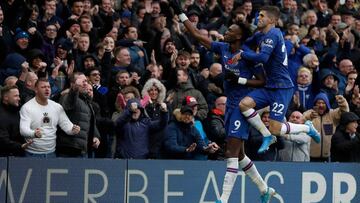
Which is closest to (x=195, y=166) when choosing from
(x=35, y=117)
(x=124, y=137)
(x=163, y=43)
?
(x=124, y=137)

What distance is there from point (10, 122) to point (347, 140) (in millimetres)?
6311

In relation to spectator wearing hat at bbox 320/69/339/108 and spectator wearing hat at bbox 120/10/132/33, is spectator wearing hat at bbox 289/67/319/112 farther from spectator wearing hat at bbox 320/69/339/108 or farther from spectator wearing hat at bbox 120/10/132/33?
spectator wearing hat at bbox 120/10/132/33

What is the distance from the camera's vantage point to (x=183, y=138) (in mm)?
20734

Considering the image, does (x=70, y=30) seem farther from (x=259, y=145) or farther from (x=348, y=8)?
(x=348, y=8)

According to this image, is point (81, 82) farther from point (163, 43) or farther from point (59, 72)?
point (163, 43)

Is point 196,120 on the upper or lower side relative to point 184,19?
lower

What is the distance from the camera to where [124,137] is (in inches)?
805

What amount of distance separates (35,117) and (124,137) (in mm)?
1869

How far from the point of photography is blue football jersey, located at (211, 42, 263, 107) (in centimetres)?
1841

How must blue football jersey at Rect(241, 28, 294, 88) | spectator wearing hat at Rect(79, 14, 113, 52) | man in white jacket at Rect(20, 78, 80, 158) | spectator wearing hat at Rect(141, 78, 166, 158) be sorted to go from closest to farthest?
blue football jersey at Rect(241, 28, 294, 88), man in white jacket at Rect(20, 78, 80, 158), spectator wearing hat at Rect(141, 78, 166, 158), spectator wearing hat at Rect(79, 14, 113, 52)

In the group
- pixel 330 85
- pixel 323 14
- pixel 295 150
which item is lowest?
pixel 295 150

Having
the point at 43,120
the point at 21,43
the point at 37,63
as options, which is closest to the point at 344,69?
the point at 21,43

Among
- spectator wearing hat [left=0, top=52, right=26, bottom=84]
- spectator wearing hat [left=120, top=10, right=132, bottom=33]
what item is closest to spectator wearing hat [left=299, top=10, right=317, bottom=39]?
spectator wearing hat [left=120, top=10, right=132, bottom=33]

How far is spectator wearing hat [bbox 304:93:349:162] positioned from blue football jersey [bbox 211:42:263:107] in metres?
3.89
